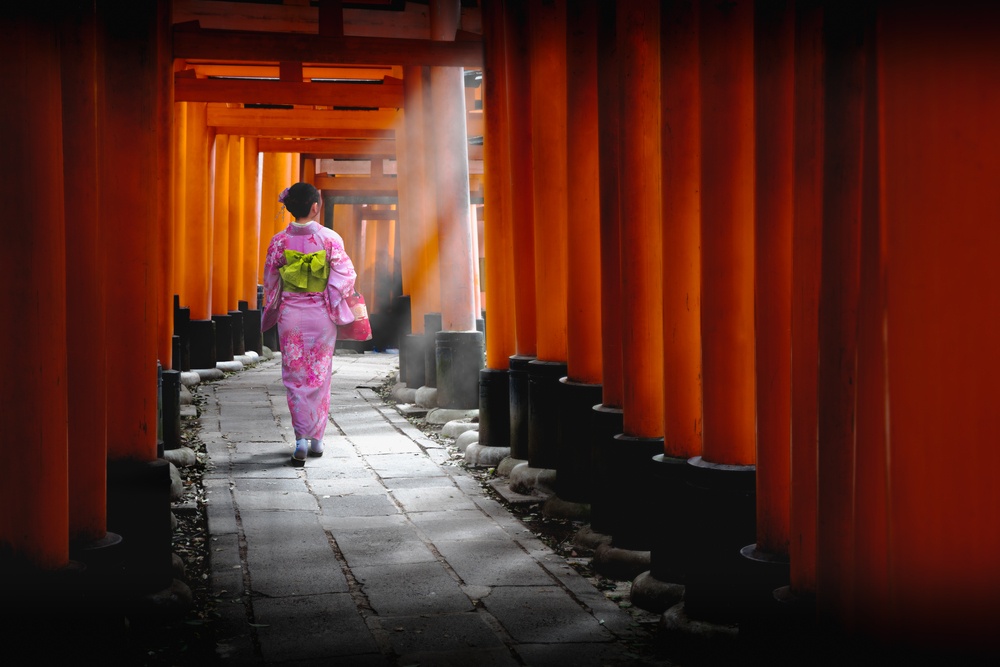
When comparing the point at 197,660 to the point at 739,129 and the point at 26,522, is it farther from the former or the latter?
the point at 739,129

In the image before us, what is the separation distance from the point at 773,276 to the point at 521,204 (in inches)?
127

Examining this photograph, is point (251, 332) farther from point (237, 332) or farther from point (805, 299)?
point (805, 299)

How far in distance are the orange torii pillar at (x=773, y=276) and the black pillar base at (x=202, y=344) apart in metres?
10.0

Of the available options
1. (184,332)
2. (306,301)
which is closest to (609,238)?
(306,301)

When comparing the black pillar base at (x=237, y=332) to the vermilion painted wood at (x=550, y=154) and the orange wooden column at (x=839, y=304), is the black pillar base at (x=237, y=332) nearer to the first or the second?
the vermilion painted wood at (x=550, y=154)

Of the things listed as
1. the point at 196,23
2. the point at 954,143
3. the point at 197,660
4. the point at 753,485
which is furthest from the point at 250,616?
the point at 196,23

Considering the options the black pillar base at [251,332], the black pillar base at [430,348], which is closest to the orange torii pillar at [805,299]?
the black pillar base at [430,348]

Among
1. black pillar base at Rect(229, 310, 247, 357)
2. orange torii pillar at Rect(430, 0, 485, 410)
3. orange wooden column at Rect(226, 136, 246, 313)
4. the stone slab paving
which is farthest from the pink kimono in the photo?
orange wooden column at Rect(226, 136, 246, 313)

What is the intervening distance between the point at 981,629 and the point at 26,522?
1999 millimetres

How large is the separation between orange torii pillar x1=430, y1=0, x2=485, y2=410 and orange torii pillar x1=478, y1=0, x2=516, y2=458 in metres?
1.29

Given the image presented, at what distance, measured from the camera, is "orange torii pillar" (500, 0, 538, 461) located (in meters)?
5.97

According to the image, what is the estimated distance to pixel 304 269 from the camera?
6516 millimetres

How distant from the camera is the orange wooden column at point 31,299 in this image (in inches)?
95.2

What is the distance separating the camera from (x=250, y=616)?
361 centimetres
